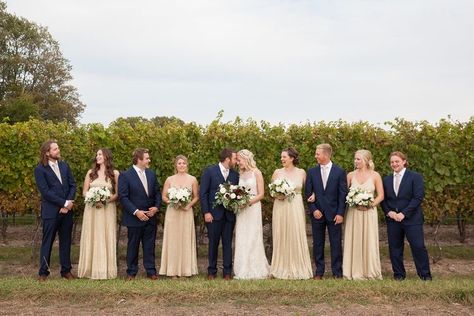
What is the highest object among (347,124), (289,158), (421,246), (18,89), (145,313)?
(18,89)

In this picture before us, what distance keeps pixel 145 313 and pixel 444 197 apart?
27.0 feet

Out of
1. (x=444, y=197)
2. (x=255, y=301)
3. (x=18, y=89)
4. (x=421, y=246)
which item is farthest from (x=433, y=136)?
(x=18, y=89)

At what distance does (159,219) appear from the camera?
13.1 m

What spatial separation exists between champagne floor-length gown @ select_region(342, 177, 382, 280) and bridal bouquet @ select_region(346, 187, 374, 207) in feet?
0.48

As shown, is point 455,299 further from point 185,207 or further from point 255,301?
point 185,207

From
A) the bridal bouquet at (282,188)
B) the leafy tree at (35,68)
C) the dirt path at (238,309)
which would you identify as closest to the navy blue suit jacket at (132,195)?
the bridal bouquet at (282,188)

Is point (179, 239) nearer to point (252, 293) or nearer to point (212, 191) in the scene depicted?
point (212, 191)

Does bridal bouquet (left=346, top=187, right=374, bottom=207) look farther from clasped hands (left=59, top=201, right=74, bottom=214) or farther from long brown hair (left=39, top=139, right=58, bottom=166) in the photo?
long brown hair (left=39, top=139, right=58, bottom=166)

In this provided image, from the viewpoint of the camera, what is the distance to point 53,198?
10078 millimetres

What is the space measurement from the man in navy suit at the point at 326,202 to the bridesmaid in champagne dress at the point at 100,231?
11.6ft

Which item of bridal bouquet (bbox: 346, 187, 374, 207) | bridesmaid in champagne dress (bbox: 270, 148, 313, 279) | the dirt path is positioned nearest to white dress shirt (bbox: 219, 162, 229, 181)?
bridesmaid in champagne dress (bbox: 270, 148, 313, 279)

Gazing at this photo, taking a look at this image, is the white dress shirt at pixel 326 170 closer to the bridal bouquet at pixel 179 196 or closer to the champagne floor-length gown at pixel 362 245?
the champagne floor-length gown at pixel 362 245

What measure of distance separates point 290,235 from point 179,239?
1.99 m

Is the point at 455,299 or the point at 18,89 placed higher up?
the point at 18,89
